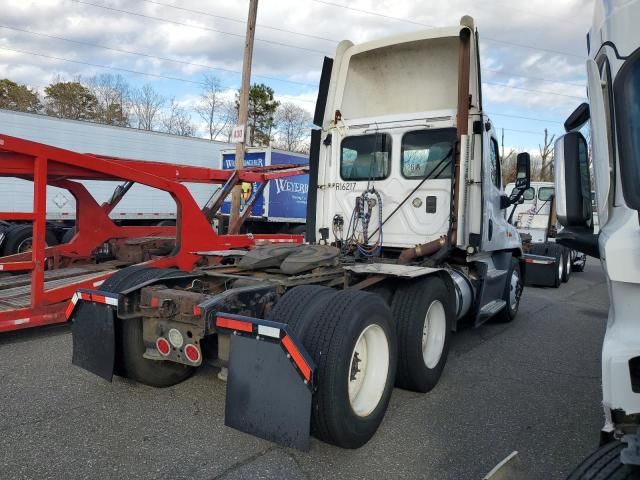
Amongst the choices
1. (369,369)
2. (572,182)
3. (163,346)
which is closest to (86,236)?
(163,346)

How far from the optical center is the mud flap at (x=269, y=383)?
2887 millimetres

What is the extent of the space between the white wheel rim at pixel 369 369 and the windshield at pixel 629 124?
1879 millimetres

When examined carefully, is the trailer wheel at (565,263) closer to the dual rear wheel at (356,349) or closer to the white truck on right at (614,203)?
the dual rear wheel at (356,349)

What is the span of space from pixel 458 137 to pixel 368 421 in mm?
3442

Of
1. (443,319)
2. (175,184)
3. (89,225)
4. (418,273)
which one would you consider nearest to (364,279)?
(418,273)

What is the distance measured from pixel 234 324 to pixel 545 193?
13802 millimetres

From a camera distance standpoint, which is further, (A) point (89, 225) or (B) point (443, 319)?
(A) point (89, 225)

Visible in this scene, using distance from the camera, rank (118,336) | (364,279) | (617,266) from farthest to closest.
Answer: (364,279) → (118,336) → (617,266)

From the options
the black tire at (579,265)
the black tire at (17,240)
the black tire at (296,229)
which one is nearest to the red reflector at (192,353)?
the black tire at (17,240)

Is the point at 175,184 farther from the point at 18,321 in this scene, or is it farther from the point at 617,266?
the point at 617,266

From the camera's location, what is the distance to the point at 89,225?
313 inches

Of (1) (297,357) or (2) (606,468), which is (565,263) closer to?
(1) (297,357)

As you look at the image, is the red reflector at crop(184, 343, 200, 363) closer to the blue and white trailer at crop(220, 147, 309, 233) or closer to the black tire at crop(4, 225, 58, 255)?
the black tire at crop(4, 225, 58, 255)

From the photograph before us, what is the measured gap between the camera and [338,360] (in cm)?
307
